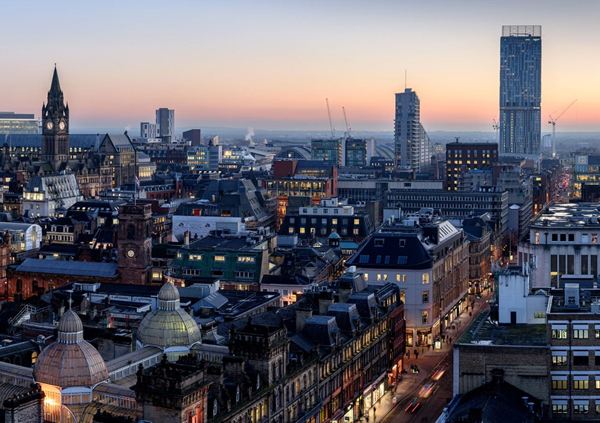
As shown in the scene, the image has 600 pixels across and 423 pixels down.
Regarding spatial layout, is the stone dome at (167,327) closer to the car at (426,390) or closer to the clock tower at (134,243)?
the car at (426,390)

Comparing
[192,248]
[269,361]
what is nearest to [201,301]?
[192,248]

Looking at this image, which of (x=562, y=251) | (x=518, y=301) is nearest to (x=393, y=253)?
(x=562, y=251)

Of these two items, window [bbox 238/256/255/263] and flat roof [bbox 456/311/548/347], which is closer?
flat roof [bbox 456/311/548/347]

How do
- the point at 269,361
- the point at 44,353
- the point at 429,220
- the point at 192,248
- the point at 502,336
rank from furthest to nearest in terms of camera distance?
the point at 429,220 < the point at 192,248 < the point at 502,336 < the point at 269,361 < the point at 44,353

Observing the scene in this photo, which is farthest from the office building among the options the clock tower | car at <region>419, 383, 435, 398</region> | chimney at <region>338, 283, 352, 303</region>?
the clock tower

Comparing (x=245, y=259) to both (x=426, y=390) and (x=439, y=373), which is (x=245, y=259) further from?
(x=426, y=390)

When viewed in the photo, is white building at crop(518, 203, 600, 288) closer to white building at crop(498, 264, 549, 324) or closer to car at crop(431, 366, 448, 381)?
car at crop(431, 366, 448, 381)

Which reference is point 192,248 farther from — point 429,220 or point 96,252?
point 429,220
